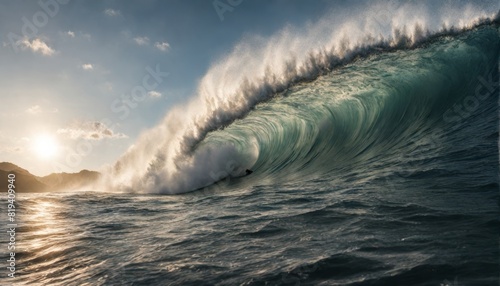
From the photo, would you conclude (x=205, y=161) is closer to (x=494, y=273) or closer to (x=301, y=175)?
(x=301, y=175)

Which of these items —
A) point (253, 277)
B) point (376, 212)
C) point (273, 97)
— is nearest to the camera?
point (253, 277)

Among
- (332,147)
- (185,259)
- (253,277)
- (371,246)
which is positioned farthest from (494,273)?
(332,147)

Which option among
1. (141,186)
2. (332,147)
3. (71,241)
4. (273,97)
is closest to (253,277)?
(71,241)

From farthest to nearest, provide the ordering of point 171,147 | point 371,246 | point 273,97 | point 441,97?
point 171,147, point 273,97, point 441,97, point 371,246

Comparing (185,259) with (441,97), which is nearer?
(185,259)

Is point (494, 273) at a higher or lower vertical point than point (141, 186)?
lower

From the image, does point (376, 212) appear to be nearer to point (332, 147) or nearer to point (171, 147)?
point (332, 147)

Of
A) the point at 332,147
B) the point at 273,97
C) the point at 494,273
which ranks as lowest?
the point at 494,273
